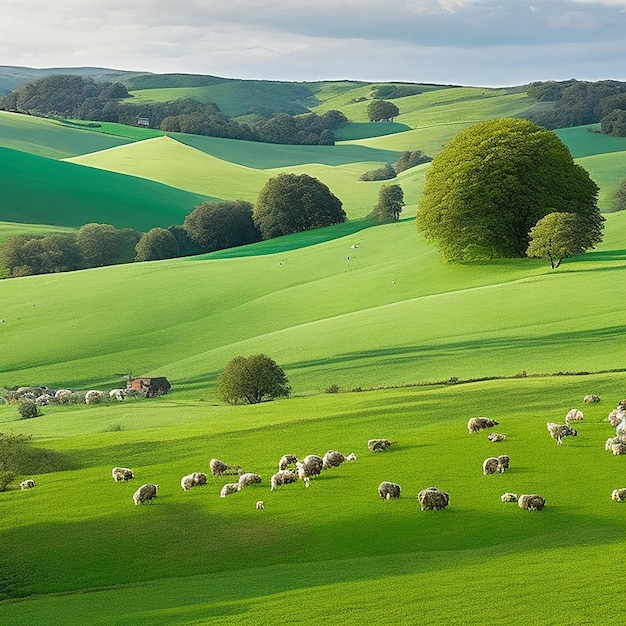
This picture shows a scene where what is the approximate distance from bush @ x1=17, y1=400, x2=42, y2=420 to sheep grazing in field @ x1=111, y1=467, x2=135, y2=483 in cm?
2054

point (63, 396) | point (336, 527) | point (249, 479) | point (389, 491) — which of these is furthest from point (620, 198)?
point (336, 527)

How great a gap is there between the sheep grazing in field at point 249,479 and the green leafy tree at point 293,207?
98.3 metres

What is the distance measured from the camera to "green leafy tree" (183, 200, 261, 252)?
128m

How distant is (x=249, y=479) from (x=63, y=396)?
2866 centimetres

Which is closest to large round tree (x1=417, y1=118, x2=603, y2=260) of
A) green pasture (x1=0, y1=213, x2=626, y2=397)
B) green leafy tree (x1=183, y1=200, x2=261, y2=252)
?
green pasture (x1=0, y1=213, x2=626, y2=397)

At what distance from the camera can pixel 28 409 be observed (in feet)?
169

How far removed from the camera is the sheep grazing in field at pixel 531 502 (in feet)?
82.1

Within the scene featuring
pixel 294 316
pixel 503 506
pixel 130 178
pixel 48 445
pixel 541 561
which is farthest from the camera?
pixel 130 178

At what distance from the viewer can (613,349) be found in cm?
Answer: 4916

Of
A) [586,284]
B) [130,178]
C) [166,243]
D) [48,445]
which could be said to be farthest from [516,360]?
[130,178]

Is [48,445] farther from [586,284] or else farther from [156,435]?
[586,284]

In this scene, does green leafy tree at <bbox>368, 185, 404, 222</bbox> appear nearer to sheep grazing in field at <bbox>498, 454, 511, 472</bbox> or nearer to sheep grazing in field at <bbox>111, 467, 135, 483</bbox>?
sheep grazing in field at <bbox>111, 467, 135, 483</bbox>

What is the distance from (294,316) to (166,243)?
165 ft

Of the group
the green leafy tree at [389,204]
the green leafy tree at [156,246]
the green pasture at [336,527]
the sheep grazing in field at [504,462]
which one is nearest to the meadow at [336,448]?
the green pasture at [336,527]
